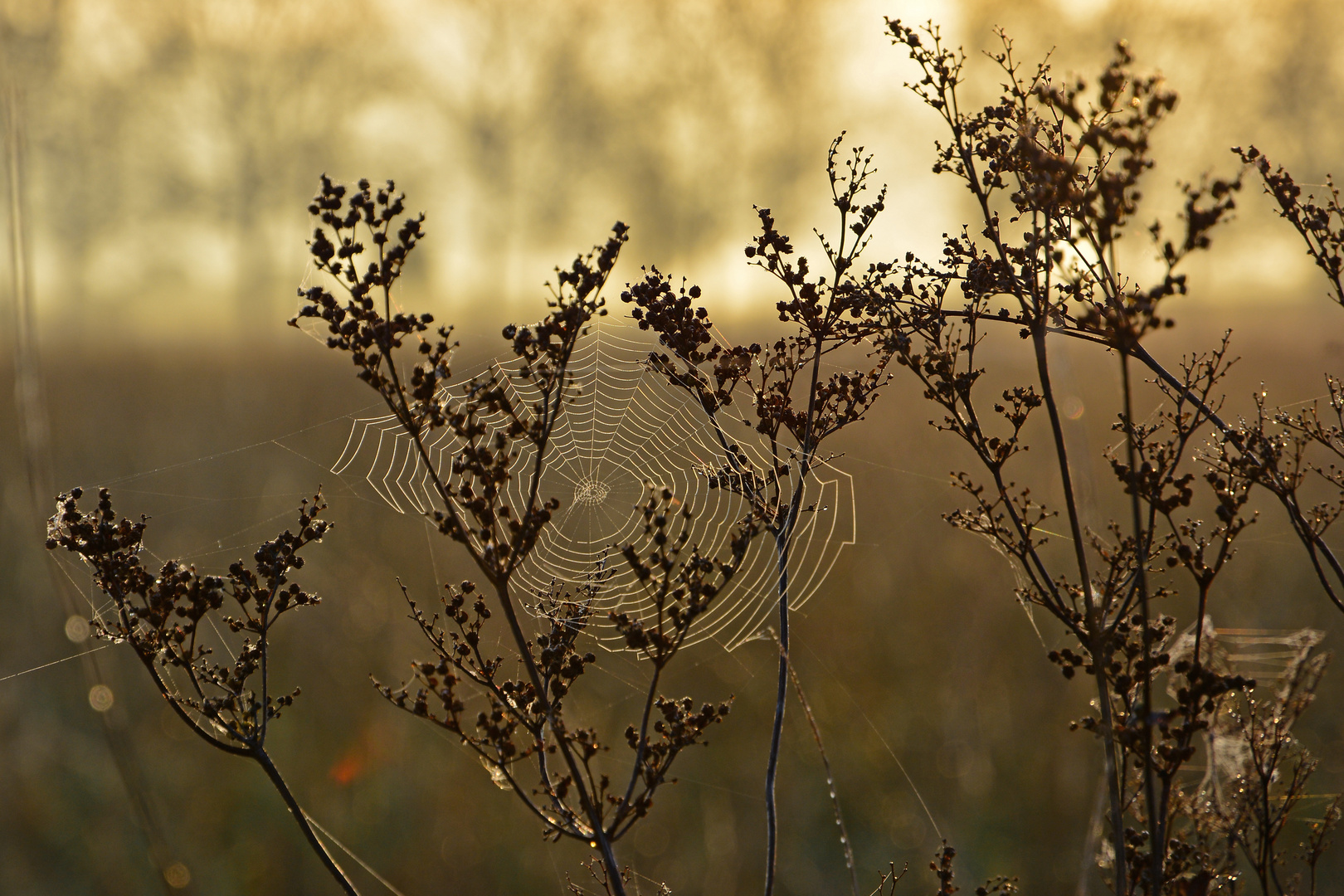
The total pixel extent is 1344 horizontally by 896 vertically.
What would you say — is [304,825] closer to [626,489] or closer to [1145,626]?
[1145,626]

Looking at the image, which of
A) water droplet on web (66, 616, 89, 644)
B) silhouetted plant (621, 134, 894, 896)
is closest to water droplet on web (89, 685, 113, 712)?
water droplet on web (66, 616, 89, 644)

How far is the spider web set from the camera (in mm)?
5387

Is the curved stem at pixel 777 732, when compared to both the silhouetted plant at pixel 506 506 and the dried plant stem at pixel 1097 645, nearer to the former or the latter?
the silhouetted plant at pixel 506 506

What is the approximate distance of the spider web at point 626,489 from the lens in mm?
5387

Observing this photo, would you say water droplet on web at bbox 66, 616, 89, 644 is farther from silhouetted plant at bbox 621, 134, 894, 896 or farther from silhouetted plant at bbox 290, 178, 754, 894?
silhouetted plant at bbox 621, 134, 894, 896

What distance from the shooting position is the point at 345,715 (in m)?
7.16

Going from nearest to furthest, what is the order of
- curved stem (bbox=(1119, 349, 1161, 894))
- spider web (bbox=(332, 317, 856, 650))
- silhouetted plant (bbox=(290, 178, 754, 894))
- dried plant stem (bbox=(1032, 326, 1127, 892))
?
1. curved stem (bbox=(1119, 349, 1161, 894))
2. dried plant stem (bbox=(1032, 326, 1127, 892))
3. silhouetted plant (bbox=(290, 178, 754, 894))
4. spider web (bbox=(332, 317, 856, 650))

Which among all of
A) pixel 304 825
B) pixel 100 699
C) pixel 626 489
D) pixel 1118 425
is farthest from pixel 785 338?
pixel 626 489

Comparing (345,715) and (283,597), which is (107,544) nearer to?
(283,597)

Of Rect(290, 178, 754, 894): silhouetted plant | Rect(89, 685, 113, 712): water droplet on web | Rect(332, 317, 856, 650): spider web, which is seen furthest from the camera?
Rect(332, 317, 856, 650): spider web

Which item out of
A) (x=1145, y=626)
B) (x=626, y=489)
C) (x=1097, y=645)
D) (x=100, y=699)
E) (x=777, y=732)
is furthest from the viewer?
(x=626, y=489)

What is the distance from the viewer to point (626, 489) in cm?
812

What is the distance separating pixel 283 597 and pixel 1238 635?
23.7ft

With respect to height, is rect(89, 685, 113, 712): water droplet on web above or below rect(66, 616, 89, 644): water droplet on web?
below
